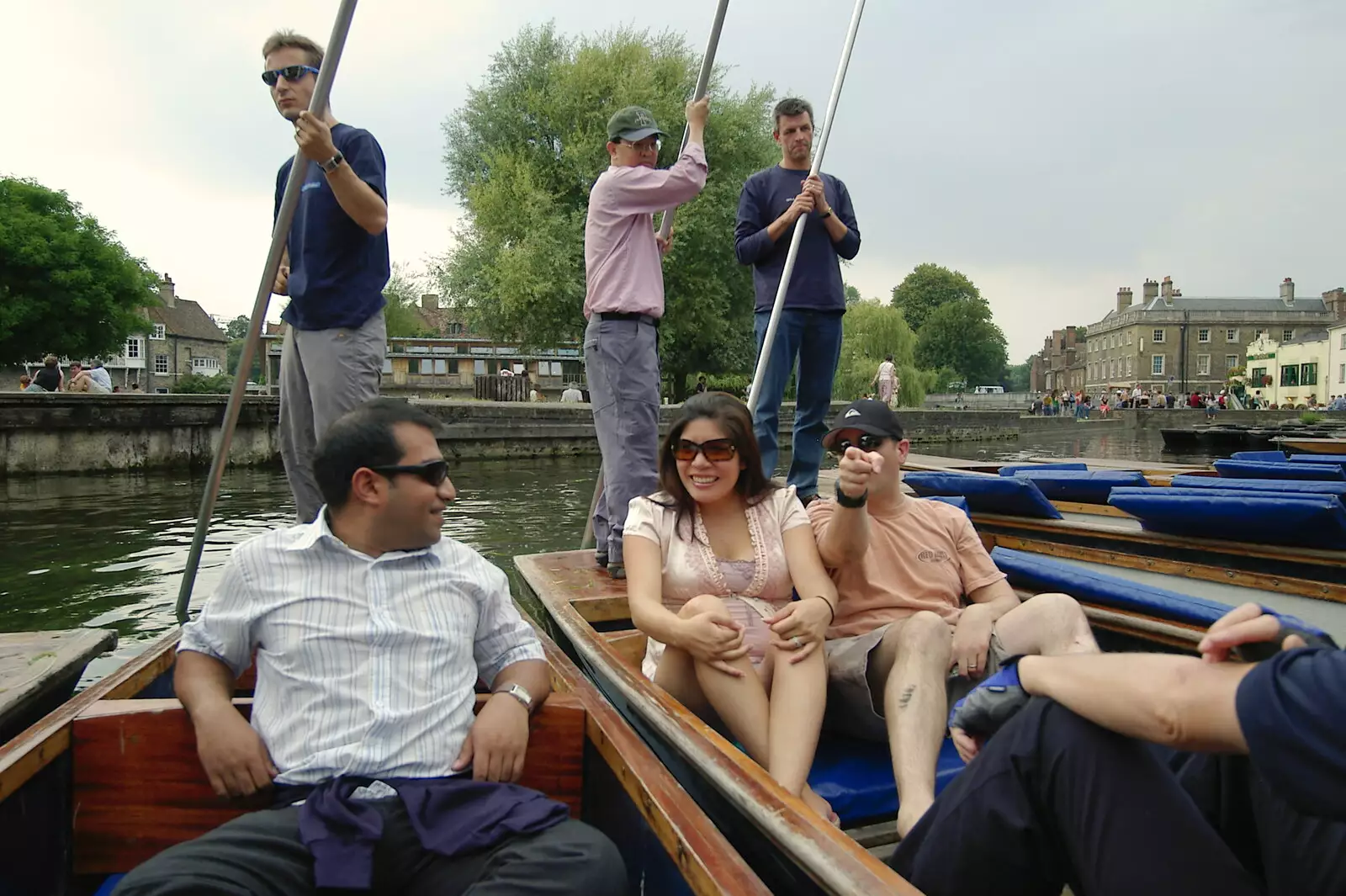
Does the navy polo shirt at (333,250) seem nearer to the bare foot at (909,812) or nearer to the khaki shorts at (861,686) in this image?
the khaki shorts at (861,686)

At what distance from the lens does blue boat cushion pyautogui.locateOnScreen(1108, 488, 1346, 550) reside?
2721mm

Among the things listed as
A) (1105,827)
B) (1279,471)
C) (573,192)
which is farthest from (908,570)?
(573,192)

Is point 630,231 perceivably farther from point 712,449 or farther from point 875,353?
point 875,353

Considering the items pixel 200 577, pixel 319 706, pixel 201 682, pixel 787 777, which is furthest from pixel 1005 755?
pixel 200 577

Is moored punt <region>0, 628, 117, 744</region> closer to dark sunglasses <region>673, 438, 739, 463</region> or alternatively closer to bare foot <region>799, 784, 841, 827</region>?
dark sunglasses <region>673, 438, 739, 463</region>

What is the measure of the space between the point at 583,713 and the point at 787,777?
1.40 ft

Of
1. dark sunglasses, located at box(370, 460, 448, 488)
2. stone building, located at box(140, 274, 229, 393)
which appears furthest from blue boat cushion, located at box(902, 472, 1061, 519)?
stone building, located at box(140, 274, 229, 393)

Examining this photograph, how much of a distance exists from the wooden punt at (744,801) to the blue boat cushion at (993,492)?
5.38ft

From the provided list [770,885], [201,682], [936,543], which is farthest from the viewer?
[936,543]

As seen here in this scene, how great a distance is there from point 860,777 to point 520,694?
821mm

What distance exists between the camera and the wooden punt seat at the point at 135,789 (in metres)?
1.62

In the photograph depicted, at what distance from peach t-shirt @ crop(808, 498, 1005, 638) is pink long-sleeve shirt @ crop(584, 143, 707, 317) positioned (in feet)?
4.64

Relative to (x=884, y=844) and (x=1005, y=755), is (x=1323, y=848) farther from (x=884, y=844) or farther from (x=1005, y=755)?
(x=884, y=844)

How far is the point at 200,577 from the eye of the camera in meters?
5.45
